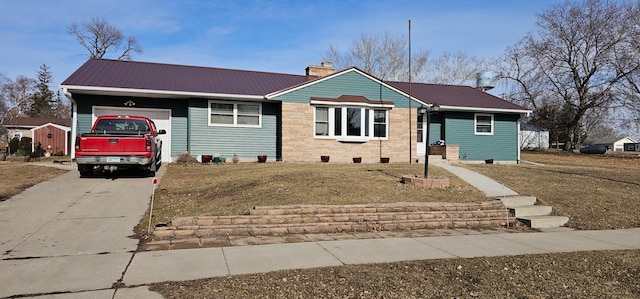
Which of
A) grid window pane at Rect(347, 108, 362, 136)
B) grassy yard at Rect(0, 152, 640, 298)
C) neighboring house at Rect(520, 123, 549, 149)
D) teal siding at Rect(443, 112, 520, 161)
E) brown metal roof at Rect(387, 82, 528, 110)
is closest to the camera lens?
grassy yard at Rect(0, 152, 640, 298)

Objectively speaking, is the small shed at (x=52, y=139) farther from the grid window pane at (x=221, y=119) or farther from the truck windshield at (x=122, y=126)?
the truck windshield at (x=122, y=126)

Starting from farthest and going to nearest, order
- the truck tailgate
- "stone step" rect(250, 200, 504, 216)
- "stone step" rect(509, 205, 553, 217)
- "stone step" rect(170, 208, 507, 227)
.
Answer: the truck tailgate
"stone step" rect(509, 205, 553, 217)
"stone step" rect(250, 200, 504, 216)
"stone step" rect(170, 208, 507, 227)

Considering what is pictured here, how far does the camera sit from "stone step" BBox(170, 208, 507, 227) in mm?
7367

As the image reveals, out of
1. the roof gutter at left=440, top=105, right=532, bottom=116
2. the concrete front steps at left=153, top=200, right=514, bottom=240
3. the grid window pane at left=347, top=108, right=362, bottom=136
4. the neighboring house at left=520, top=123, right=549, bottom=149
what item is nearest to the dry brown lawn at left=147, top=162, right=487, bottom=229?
the concrete front steps at left=153, top=200, right=514, bottom=240

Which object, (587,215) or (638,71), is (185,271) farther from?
(638,71)

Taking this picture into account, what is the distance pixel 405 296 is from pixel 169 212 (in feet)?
19.0

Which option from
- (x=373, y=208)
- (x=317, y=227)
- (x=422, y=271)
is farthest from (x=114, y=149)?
(x=422, y=271)

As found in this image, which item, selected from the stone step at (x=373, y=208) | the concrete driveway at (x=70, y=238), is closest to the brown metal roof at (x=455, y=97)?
the stone step at (x=373, y=208)

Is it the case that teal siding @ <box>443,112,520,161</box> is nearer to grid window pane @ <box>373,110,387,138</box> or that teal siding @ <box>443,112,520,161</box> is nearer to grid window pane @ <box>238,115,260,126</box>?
grid window pane @ <box>373,110,387,138</box>

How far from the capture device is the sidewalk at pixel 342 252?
525 cm

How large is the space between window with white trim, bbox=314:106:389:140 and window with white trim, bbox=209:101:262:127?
267cm

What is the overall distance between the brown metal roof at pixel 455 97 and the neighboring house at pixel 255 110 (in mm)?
901

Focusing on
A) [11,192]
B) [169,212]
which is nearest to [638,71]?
[169,212]

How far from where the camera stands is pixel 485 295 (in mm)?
4559
